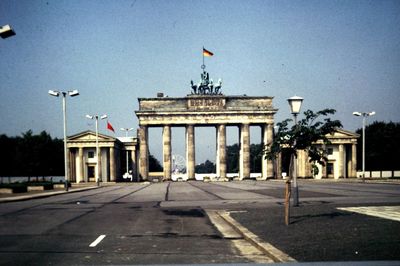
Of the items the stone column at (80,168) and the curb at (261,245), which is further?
the stone column at (80,168)

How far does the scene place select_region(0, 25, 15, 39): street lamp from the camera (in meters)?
12.9

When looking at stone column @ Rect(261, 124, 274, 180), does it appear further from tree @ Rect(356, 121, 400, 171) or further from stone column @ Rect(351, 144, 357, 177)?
tree @ Rect(356, 121, 400, 171)

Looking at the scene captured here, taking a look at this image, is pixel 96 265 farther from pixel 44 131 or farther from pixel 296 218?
pixel 44 131

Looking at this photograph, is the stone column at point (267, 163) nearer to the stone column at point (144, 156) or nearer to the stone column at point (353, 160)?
the stone column at point (353, 160)

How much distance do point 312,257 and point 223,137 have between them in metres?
88.6

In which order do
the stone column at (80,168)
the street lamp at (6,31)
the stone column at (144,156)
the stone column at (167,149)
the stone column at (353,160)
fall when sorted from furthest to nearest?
1. the stone column at (167,149)
2. the stone column at (144,156)
3. the stone column at (80,168)
4. the stone column at (353,160)
5. the street lamp at (6,31)

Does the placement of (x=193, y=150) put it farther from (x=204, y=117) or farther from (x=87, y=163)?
(x=87, y=163)

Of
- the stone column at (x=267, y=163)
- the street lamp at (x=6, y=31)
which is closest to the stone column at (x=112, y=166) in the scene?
the stone column at (x=267, y=163)

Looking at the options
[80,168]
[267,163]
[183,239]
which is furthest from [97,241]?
[80,168]

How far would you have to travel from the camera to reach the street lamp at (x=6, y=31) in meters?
12.9

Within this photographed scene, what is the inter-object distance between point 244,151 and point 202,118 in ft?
39.3

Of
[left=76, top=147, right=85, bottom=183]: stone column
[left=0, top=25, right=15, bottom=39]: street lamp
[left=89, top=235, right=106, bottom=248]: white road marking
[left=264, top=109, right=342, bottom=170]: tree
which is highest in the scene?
[left=0, top=25, right=15, bottom=39]: street lamp

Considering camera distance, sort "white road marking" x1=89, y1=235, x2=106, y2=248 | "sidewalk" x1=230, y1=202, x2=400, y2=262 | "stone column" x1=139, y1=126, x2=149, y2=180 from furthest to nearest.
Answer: "stone column" x1=139, y1=126, x2=149, y2=180
"white road marking" x1=89, y1=235, x2=106, y2=248
"sidewalk" x1=230, y1=202, x2=400, y2=262

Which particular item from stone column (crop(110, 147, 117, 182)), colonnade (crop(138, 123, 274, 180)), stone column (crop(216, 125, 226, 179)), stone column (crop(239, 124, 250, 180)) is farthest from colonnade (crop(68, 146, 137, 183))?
stone column (crop(239, 124, 250, 180))
